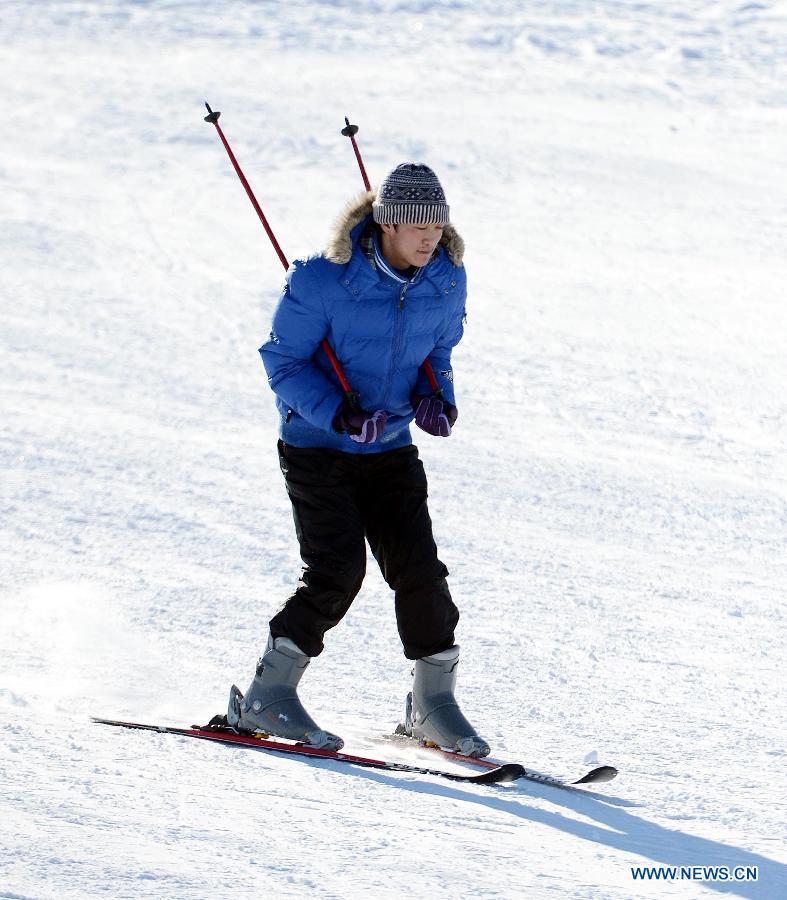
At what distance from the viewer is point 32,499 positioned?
249 inches

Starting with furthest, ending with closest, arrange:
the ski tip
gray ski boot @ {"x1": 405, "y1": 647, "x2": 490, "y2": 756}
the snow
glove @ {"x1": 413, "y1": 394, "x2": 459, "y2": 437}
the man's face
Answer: gray ski boot @ {"x1": 405, "y1": 647, "x2": 490, "y2": 756} < glove @ {"x1": 413, "y1": 394, "x2": 459, "y2": 437} < the man's face < the ski tip < the snow

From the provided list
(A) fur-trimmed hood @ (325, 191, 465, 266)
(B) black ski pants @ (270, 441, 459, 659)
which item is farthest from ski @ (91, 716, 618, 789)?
(A) fur-trimmed hood @ (325, 191, 465, 266)

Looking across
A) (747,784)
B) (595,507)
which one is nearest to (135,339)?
(595,507)

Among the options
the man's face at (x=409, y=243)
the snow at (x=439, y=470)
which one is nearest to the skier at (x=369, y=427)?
the man's face at (x=409, y=243)

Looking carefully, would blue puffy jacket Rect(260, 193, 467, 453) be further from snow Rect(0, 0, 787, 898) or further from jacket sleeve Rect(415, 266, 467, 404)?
snow Rect(0, 0, 787, 898)

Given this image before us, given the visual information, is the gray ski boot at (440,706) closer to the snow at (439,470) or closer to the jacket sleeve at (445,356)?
the snow at (439,470)

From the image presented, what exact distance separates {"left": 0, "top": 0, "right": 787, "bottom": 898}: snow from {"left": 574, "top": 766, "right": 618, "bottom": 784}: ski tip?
0.23 feet

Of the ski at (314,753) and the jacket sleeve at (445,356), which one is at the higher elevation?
the jacket sleeve at (445,356)

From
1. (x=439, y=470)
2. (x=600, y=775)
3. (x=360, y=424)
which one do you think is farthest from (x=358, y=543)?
(x=439, y=470)

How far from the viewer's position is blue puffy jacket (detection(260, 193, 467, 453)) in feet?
12.0

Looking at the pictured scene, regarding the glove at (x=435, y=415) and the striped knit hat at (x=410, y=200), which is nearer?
the striped knit hat at (x=410, y=200)

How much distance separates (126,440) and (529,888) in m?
4.70

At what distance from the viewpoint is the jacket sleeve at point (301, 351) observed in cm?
364

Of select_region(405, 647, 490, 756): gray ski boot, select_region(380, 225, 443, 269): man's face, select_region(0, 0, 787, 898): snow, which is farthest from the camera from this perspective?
select_region(405, 647, 490, 756): gray ski boot
